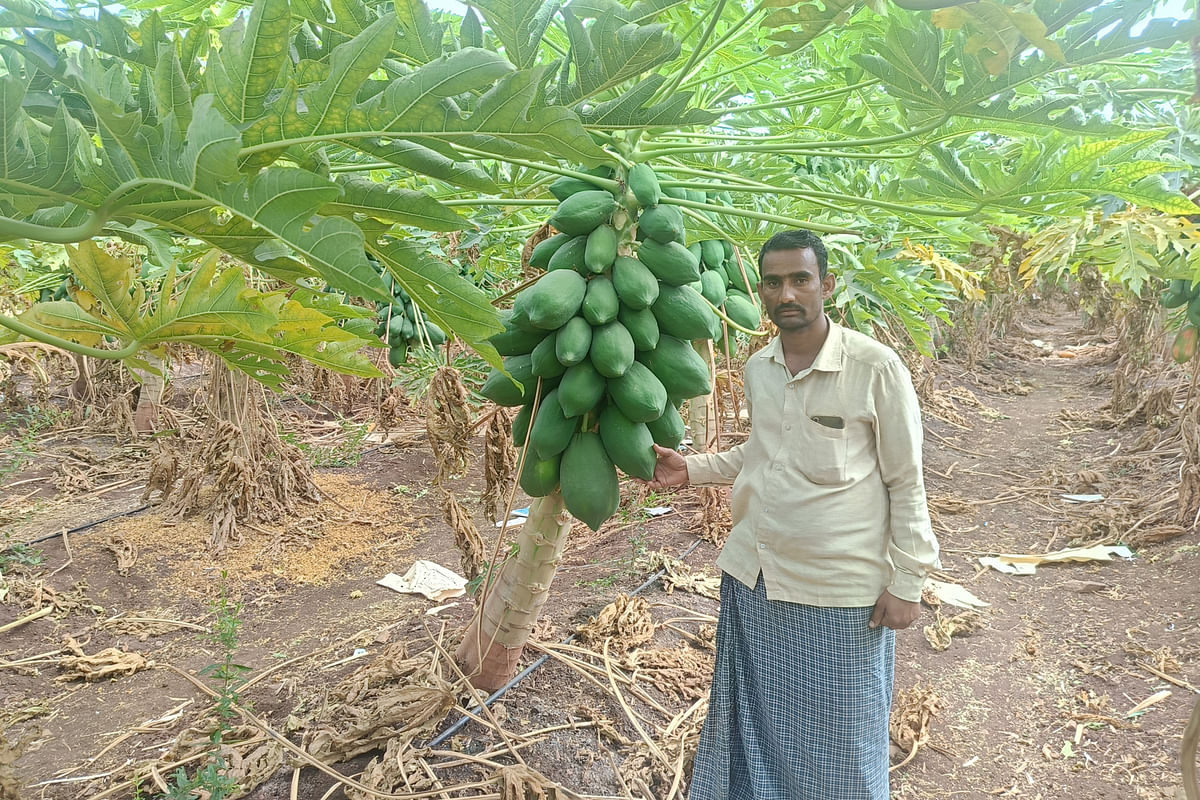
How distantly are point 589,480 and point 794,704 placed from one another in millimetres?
750

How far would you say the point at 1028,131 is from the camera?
157 cm

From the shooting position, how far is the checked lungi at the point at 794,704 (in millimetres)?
1758

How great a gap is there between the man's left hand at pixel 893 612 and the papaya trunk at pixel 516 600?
766 mm

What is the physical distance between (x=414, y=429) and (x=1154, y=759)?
545 centimetres

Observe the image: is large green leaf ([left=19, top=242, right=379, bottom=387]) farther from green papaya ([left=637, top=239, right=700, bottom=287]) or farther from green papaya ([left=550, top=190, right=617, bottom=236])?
green papaya ([left=637, top=239, right=700, bottom=287])

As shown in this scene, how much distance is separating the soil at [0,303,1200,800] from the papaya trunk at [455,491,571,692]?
140 millimetres

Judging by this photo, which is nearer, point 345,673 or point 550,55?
point 550,55

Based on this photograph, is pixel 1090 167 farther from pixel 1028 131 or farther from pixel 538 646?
pixel 538 646

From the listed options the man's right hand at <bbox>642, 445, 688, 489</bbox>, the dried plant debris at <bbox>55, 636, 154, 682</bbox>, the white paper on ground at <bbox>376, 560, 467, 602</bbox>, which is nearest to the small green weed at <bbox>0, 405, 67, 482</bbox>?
the dried plant debris at <bbox>55, 636, 154, 682</bbox>

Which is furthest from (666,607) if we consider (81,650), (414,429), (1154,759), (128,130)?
(414,429)

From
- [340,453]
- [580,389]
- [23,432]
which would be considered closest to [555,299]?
[580,389]

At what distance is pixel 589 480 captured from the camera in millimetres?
1698

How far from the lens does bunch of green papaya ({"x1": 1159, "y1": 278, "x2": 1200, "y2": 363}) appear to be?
13.7 ft

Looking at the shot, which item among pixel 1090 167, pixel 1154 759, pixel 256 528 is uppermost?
pixel 1090 167
